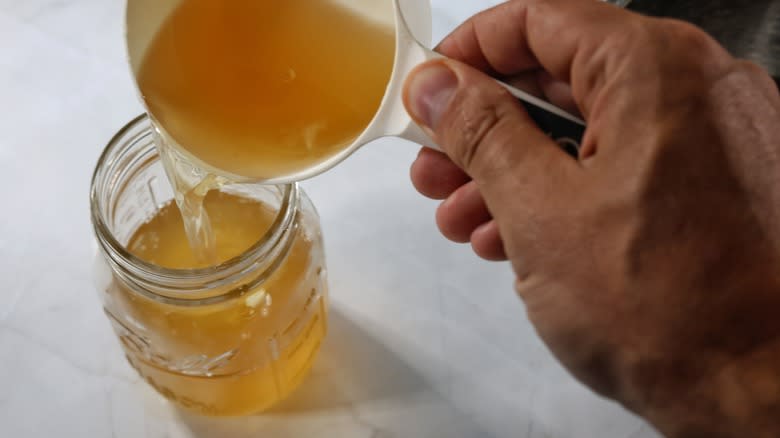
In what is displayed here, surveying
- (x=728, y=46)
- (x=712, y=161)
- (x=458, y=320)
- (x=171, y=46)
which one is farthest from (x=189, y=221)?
(x=728, y=46)

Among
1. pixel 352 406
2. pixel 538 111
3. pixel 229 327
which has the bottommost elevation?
pixel 352 406

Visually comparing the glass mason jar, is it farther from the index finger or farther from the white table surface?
the index finger

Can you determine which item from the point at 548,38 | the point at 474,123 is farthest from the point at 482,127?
the point at 548,38

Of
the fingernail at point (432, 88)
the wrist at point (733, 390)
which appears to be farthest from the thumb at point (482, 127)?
the wrist at point (733, 390)

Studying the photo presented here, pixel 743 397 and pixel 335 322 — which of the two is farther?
pixel 335 322

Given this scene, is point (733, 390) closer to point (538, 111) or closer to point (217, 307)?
point (538, 111)

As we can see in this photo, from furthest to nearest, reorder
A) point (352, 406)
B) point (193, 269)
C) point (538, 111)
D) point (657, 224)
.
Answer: point (352, 406) < point (193, 269) < point (538, 111) < point (657, 224)

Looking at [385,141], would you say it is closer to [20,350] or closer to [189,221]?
[189,221]
